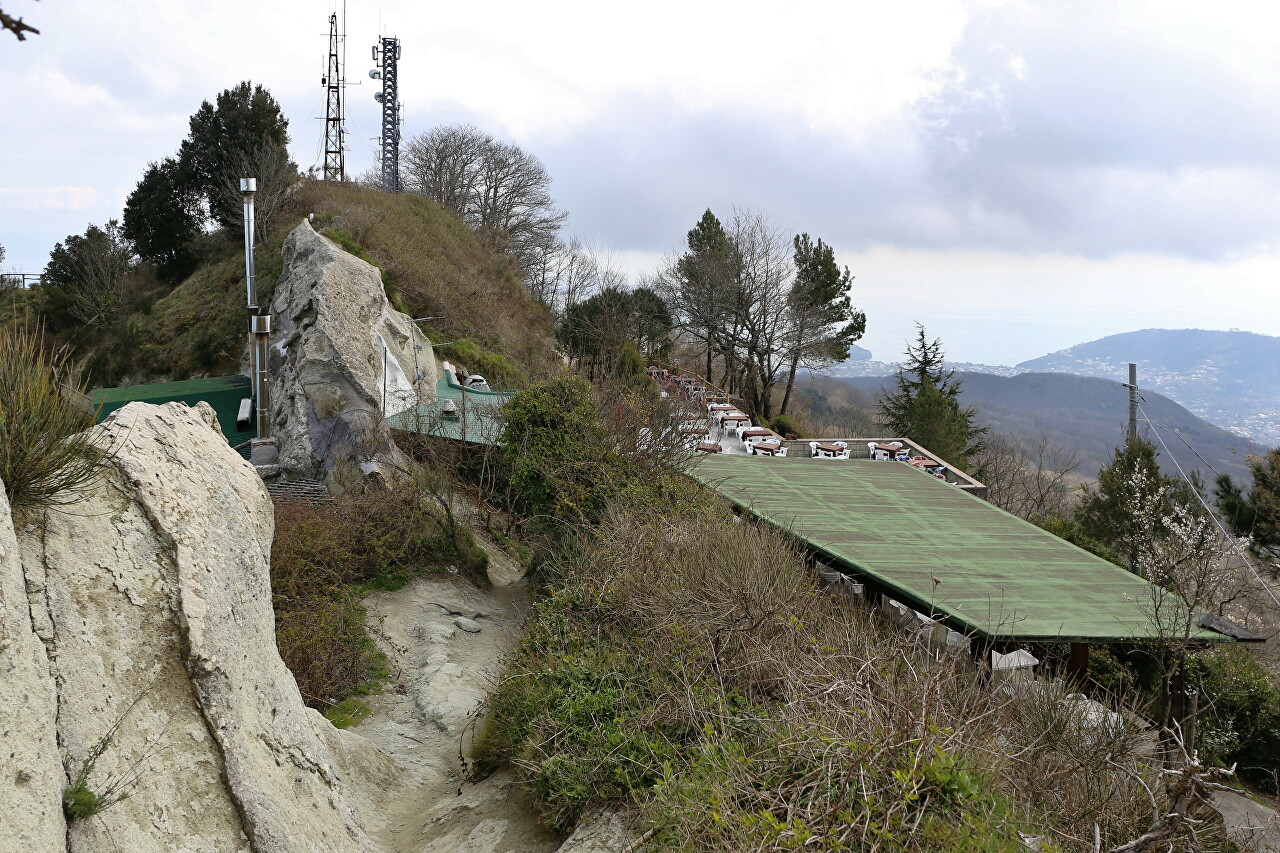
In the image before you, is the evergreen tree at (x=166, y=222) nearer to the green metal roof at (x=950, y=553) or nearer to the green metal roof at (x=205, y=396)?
the green metal roof at (x=205, y=396)

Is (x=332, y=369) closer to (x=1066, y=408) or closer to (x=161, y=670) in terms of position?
(x=161, y=670)

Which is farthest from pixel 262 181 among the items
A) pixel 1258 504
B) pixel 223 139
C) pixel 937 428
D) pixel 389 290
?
pixel 1258 504

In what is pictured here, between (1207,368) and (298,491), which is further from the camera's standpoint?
(1207,368)

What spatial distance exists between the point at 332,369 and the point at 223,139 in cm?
2328

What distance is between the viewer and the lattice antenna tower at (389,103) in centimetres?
4553

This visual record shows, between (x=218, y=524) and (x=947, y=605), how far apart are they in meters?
7.94

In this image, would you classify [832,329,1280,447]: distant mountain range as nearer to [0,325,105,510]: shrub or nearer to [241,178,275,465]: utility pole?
[241,178,275,465]: utility pole

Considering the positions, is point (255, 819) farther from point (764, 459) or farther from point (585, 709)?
point (764, 459)

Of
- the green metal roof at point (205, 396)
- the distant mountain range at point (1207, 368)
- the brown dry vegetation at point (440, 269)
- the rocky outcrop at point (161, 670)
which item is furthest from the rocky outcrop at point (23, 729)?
the distant mountain range at point (1207, 368)

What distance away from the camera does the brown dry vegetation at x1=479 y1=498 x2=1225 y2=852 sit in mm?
4488

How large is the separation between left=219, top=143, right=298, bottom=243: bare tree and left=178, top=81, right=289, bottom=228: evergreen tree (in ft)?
0.50

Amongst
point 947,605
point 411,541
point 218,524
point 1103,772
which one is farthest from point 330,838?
point 411,541

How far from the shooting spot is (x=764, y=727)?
5.56m

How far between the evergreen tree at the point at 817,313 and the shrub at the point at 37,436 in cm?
3679
